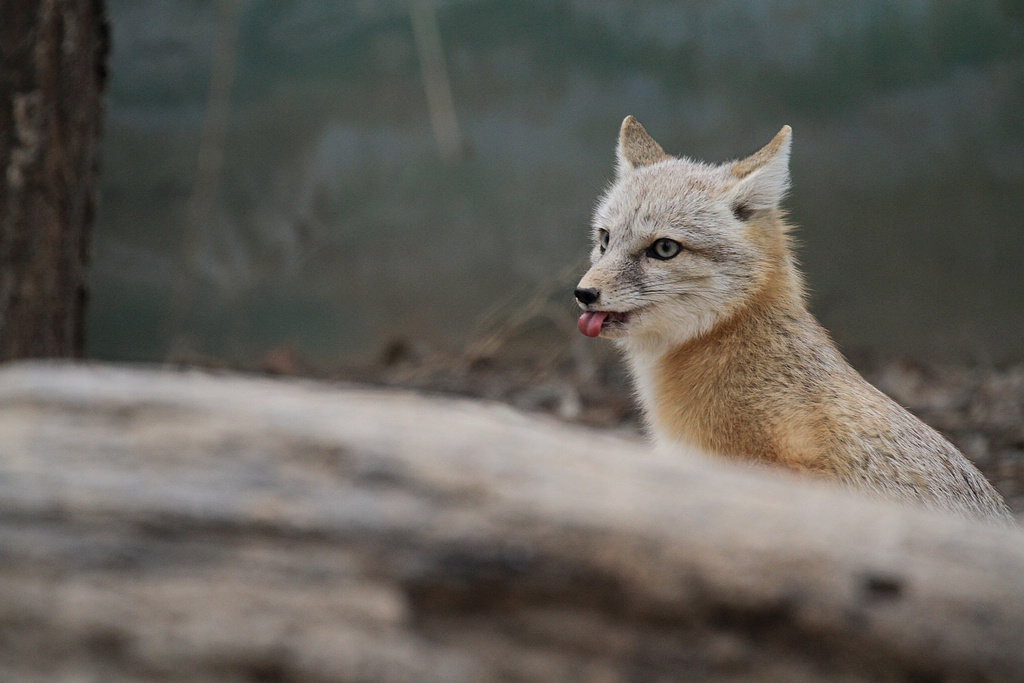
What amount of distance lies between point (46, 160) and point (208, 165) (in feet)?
9.38

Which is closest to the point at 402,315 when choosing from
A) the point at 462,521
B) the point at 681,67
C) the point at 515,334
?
the point at 515,334

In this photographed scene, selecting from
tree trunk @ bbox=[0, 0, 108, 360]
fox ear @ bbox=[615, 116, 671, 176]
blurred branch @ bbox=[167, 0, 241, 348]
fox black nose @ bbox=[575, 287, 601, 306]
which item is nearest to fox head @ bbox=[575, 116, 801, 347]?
fox black nose @ bbox=[575, 287, 601, 306]

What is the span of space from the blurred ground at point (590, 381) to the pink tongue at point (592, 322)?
1831 millimetres

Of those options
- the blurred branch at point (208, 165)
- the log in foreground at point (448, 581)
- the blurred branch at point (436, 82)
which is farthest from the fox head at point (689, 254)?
the blurred branch at point (208, 165)

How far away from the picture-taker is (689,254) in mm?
3008

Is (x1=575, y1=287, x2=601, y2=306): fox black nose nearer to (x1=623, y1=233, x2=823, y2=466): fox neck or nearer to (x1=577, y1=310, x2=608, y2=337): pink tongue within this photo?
(x1=577, y1=310, x2=608, y2=337): pink tongue

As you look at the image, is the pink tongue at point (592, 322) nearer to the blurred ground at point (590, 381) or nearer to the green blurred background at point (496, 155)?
the blurred ground at point (590, 381)

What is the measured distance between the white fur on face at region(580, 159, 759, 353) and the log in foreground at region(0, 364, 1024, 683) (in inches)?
67.1

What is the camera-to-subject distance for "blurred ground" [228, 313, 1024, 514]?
4695 millimetres

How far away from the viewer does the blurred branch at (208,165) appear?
6.64m

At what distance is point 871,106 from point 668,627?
6.16 metres

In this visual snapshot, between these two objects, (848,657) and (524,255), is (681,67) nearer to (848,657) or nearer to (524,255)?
(524,255)

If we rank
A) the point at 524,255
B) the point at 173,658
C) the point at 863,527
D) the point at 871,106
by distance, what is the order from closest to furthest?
1. the point at 173,658
2. the point at 863,527
3. the point at 871,106
4. the point at 524,255

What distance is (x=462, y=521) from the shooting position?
123 centimetres
